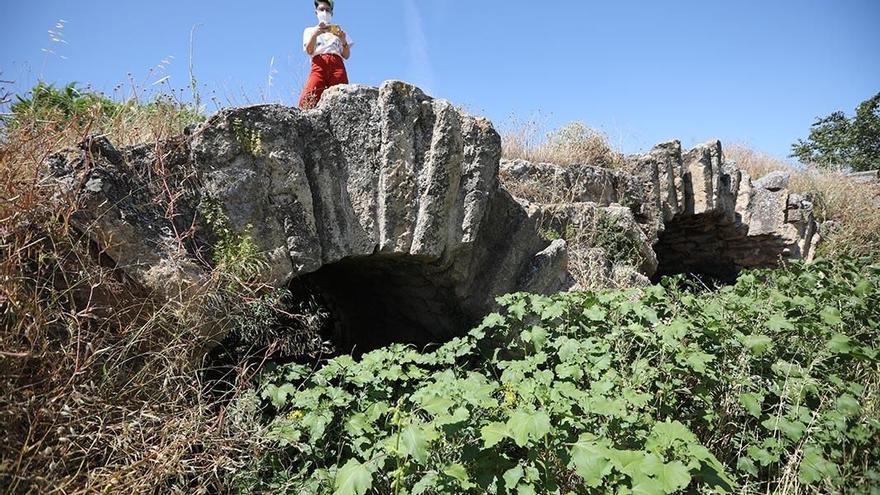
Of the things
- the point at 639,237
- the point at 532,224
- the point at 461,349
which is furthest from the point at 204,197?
the point at 639,237

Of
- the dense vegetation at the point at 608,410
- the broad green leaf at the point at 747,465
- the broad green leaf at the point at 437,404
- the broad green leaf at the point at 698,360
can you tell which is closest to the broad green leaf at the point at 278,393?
the dense vegetation at the point at 608,410

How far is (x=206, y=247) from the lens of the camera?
2.53 meters

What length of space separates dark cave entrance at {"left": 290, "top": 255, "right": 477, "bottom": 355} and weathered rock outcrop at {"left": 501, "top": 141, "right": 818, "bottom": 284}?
1.34 metres

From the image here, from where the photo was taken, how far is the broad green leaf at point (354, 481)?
1.76m

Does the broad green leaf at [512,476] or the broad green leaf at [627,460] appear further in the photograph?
the broad green leaf at [512,476]

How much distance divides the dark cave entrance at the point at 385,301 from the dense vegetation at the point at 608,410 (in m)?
0.60

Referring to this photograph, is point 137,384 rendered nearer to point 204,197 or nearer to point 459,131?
point 204,197

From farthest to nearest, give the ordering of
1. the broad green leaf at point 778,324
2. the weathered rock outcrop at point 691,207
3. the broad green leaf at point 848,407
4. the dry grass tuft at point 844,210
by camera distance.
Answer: the dry grass tuft at point 844,210
the weathered rock outcrop at point 691,207
the broad green leaf at point 778,324
the broad green leaf at point 848,407

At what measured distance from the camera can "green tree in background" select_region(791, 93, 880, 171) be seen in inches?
620

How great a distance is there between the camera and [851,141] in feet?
53.5

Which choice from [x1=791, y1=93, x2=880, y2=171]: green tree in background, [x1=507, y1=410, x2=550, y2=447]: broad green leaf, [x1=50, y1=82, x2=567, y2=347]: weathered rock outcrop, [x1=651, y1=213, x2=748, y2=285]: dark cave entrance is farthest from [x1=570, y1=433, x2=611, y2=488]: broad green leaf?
[x1=791, y1=93, x2=880, y2=171]: green tree in background

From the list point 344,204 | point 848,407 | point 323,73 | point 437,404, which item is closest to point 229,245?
point 344,204

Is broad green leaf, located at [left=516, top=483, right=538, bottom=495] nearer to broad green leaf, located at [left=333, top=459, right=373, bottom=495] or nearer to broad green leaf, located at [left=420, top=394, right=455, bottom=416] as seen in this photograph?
broad green leaf, located at [left=420, top=394, right=455, bottom=416]

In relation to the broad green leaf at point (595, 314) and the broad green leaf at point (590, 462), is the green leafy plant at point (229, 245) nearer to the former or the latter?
the broad green leaf at point (590, 462)
